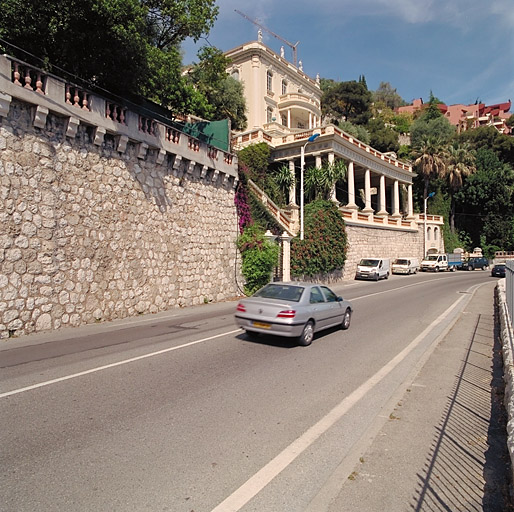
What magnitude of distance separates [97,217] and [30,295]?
3401 mm

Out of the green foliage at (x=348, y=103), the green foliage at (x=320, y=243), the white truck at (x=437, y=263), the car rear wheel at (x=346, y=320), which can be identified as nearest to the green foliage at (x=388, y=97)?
the green foliage at (x=348, y=103)

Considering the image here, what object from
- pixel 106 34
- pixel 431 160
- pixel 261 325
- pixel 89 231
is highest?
pixel 431 160

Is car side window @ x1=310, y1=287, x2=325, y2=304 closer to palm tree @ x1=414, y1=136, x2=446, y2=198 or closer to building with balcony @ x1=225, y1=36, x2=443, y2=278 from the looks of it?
building with balcony @ x1=225, y1=36, x2=443, y2=278

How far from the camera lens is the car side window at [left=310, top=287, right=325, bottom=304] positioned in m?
9.49

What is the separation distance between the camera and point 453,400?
571 cm

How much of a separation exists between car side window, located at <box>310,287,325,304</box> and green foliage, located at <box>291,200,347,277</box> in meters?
15.5

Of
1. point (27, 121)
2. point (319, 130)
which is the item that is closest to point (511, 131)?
point (319, 130)

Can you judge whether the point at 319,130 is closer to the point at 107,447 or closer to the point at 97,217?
the point at 97,217

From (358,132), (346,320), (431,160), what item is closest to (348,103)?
(358,132)

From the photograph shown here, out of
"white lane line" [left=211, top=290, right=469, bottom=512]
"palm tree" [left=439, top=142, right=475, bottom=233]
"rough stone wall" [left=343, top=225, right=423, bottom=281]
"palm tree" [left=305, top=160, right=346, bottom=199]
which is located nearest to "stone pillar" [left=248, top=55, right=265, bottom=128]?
"palm tree" [left=305, top=160, right=346, bottom=199]

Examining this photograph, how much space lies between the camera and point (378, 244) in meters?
40.1

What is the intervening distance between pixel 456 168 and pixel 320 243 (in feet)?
121

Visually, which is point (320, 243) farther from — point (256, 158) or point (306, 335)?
point (306, 335)

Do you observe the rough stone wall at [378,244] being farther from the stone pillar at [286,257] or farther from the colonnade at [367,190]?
the stone pillar at [286,257]
